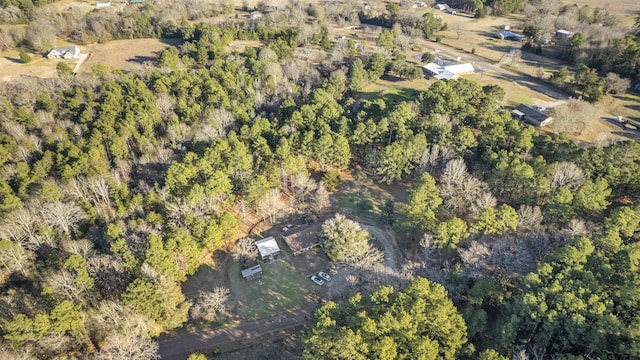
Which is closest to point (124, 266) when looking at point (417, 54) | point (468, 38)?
point (417, 54)

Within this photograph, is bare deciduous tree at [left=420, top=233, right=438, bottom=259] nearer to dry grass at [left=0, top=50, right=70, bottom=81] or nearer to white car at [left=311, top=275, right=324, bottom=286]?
white car at [left=311, top=275, right=324, bottom=286]

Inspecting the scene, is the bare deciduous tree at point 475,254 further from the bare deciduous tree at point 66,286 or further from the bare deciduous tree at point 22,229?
the bare deciduous tree at point 22,229

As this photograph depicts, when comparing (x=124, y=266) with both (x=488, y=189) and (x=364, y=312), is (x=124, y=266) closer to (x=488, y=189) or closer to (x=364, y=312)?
(x=364, y=312)

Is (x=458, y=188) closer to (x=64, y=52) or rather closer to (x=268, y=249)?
(x=268, y=249)

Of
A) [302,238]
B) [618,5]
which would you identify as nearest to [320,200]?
[302,238]

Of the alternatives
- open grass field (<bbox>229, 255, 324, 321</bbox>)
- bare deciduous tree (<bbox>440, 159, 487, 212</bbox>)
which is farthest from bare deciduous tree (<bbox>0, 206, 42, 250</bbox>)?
bare deciduous tree (<bbox>440, 159, 487, 212</bbox>)

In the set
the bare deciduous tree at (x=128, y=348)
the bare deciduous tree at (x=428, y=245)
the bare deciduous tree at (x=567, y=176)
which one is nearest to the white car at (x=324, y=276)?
the bare deciduous tree at (x=428, y=245)
